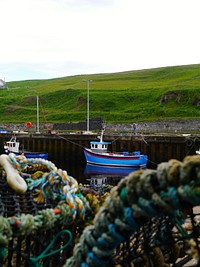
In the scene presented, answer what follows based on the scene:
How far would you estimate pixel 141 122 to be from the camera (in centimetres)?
4525

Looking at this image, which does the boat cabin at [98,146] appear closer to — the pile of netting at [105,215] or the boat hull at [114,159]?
the boat hull at [114,159]

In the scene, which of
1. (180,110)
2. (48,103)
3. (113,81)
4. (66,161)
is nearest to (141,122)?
(180,110)

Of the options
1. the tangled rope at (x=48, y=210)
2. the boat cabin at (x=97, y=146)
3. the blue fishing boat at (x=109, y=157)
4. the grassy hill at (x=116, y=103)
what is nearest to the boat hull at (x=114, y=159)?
the blue fishing boat at (x=109, y=157)

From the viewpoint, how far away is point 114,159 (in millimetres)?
27734

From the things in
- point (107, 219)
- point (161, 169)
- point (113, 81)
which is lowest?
point (107, 219)

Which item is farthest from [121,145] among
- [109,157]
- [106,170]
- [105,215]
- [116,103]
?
[116,103]

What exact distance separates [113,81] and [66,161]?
56.3m

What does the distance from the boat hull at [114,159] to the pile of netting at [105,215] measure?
77.1 feet

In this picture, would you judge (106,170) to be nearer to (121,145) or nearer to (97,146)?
(97,146)

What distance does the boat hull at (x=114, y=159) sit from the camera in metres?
26.6

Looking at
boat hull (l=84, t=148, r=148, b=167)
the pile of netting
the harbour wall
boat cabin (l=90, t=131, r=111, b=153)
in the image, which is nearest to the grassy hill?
the harbour wall

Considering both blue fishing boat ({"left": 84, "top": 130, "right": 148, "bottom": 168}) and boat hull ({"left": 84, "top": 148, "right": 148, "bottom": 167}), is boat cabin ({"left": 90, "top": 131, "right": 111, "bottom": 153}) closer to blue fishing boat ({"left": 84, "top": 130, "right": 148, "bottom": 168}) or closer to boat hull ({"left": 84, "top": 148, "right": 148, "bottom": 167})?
blue fishing boat ({"left": 84, "top": 130, "right": 148, "bottom": 168})

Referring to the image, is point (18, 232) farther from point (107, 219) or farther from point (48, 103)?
point (48, 103)

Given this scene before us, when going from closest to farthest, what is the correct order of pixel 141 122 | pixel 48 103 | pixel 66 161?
pixel 66 161, pixel 141 122, pixel 48 103
